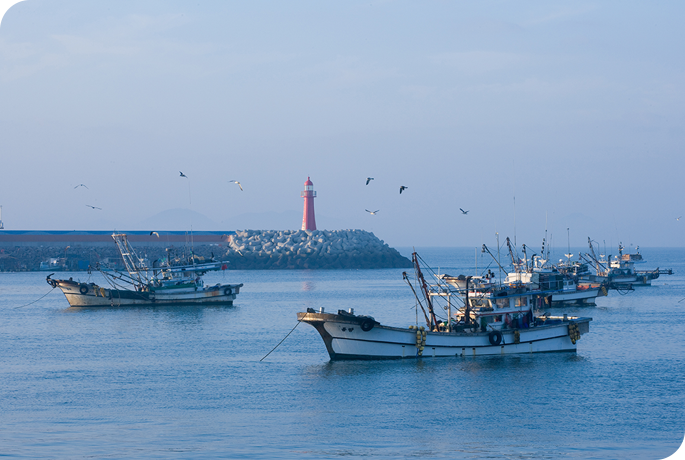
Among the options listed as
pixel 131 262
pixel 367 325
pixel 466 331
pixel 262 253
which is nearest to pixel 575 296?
pixel 466 331

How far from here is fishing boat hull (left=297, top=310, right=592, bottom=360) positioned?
32.7m

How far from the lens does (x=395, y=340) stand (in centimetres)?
3303

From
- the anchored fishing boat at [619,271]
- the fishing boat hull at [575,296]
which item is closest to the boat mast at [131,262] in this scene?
the fishing boat hull at [575,296]

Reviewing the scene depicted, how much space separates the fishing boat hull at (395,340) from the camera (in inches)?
1287

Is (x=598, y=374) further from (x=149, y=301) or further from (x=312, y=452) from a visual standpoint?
(x=149, y=301)

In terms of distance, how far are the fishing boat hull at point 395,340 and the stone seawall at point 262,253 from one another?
320 ft

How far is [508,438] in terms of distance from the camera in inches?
867

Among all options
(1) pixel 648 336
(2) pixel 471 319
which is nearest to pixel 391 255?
(1) pixel 648 336

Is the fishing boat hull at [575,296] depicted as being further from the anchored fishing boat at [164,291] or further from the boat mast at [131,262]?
the boat mast at [131,262]

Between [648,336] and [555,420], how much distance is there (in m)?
23.1

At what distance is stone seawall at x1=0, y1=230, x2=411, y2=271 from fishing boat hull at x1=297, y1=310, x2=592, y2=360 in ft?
320

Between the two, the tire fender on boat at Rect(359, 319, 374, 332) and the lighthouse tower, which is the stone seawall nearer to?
the lighthouse tower

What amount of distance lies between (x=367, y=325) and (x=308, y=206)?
101 metres

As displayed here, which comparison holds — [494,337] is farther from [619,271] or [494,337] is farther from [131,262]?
[619,271]
